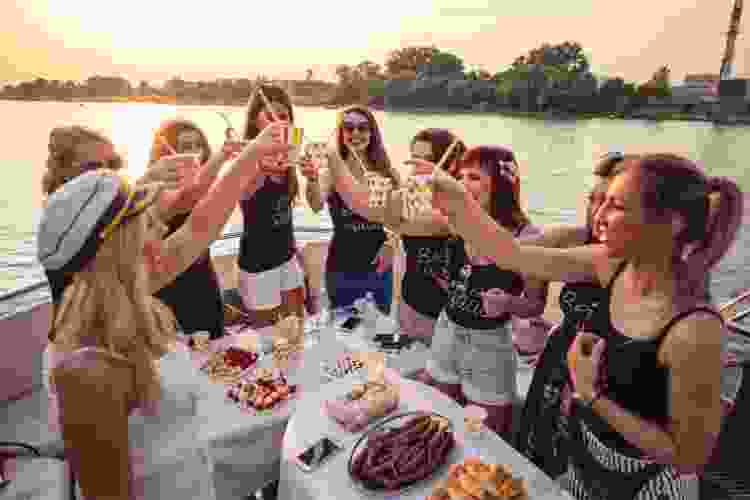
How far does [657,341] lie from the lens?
1.16m

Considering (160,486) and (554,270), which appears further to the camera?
(554,270)

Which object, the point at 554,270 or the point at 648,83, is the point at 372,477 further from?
the point at 648,83

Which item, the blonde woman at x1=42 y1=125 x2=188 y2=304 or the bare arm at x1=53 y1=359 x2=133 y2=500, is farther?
the blonde woman at x1=42 y1=125 x2=188 y2=304

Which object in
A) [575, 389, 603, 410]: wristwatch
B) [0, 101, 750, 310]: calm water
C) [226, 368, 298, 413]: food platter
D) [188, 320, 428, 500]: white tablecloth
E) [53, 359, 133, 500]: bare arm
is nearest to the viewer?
[53, 359, 133, 500]: bare arm

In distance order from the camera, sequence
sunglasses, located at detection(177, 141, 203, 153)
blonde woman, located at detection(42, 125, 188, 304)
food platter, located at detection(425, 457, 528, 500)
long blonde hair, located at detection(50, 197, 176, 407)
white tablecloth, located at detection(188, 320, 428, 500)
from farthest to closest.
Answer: sunglasses, located at detection(177, 141, 203, 153), white tablecloth, located at detection(188, 320, 428, 500), blonde woman, located at detection(42, 125, 188, 304), food platter, located at detection(425, 457, 528, 500), long blonde hair, located at detection(50, 197, 176, 407)

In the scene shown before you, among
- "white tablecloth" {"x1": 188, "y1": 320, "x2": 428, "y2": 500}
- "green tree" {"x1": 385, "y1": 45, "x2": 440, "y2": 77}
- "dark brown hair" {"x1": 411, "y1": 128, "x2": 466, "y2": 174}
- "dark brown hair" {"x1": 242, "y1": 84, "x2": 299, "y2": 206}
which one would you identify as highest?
"green tree" {"x1": 385, "y1": 45, "x2": 440, "y2": 77}

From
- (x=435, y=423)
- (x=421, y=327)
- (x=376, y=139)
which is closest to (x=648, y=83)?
(x=376, y=139)

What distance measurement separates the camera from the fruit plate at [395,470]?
1.37m

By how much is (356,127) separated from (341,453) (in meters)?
2.27

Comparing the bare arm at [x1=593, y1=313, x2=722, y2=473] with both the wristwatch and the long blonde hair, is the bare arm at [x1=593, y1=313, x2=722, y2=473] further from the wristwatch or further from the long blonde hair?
the long blonde hair

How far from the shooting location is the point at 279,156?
8.66ft

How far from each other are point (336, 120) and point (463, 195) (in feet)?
5.94

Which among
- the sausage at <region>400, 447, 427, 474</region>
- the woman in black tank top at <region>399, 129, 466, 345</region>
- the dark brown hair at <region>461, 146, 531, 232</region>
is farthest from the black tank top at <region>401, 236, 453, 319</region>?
the sausage at <region>400, 447, 427, 474</region>

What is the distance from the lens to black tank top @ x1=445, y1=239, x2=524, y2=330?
209cm
